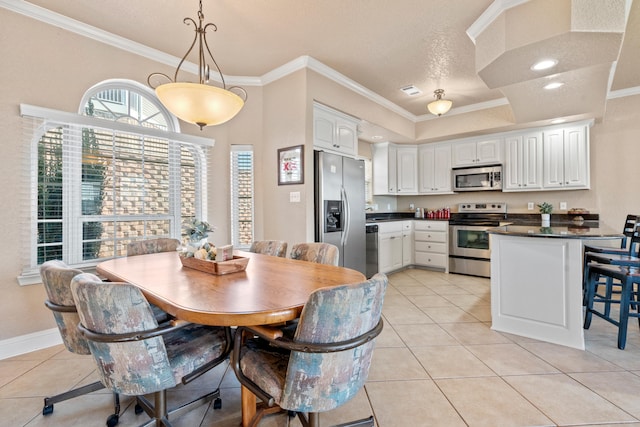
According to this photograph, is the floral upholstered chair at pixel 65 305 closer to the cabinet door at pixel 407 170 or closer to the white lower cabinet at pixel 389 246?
the white lower cabinet at pixel 389 246

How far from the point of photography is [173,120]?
131 inches

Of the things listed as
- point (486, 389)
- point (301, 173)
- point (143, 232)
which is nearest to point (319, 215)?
point (301, 173)

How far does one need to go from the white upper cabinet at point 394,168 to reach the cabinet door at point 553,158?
Answer: 1.98 m

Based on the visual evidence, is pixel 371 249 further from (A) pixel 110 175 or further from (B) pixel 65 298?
(B) pixel 65 298

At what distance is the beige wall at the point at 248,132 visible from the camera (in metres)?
2.37

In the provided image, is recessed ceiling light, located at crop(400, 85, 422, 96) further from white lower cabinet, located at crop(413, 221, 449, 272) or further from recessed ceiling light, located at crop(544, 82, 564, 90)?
white lower cabinet, located at crop(413, 221, 449, 272)

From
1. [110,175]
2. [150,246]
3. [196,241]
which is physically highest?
[110,175]

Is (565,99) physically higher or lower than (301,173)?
higher

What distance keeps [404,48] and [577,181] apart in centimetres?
329

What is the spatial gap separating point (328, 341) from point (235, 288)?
58cm

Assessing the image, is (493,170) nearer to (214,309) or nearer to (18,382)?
(214,309)

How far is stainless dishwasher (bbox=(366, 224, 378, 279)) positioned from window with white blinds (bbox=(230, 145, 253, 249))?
5.60 feet

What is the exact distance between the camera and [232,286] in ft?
4.89

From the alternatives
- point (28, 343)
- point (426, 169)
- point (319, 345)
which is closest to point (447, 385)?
point (319, 345)
